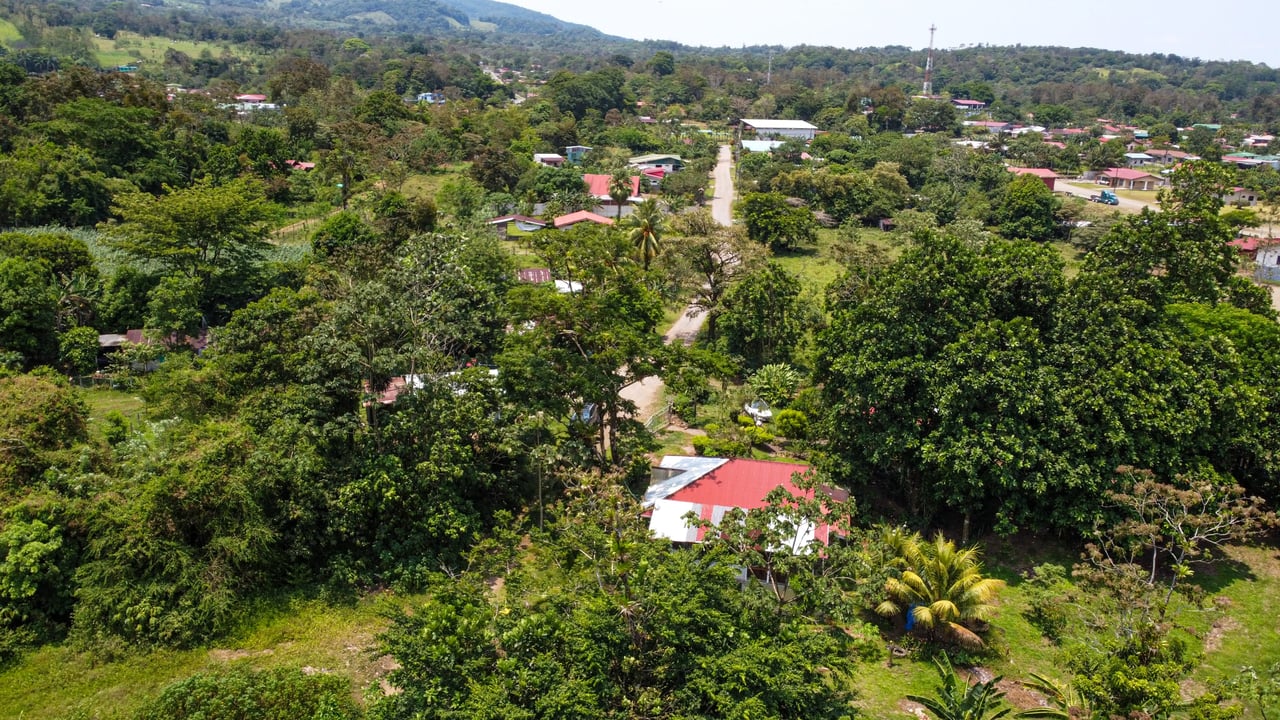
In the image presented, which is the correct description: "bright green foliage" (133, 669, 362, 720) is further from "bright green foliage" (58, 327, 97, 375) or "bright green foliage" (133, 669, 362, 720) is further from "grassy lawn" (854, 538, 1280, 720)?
"bright green foliage" (58, 327, 97, 375)

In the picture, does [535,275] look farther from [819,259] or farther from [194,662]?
[194,662]

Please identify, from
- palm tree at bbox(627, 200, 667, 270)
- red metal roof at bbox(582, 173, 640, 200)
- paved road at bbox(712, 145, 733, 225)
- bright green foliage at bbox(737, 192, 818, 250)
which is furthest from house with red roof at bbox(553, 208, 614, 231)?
bright green foliage at bbox(737, 192, 818, 250)

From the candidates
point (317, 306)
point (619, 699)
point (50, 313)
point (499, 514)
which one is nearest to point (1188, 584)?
point (619, 699)

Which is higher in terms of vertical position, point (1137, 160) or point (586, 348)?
point (1137, 160)

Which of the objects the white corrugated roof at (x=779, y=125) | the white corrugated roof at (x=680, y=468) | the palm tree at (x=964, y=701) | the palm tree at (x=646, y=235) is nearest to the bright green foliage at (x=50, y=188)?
the palm tree at (x=646, y=235)

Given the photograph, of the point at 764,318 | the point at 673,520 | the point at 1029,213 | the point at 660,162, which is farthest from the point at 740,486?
the point at 660,162

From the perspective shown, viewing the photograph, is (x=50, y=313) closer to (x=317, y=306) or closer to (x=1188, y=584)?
(x=317, y=306)
